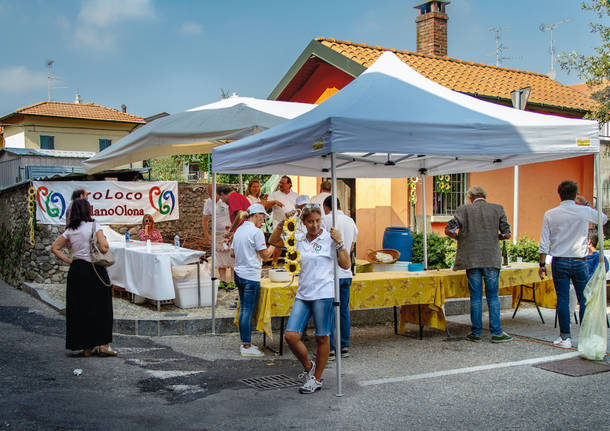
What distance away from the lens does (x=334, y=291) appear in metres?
5.29

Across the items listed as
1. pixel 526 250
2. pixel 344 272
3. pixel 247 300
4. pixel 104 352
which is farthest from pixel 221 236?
pixel 526 250

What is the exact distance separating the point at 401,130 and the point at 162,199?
8.70 metres

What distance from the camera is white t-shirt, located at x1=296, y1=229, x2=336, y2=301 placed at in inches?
204

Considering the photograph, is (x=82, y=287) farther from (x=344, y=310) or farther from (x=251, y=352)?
(x=344, y=310)

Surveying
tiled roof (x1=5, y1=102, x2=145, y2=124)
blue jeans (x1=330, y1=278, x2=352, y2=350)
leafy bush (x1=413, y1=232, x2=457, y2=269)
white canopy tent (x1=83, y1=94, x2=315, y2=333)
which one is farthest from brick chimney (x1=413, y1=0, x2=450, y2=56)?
tiled roof (x1=5, y1=102, x2=145, y2=124)

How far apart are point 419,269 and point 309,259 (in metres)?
2.94

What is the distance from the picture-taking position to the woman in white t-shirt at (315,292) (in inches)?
203

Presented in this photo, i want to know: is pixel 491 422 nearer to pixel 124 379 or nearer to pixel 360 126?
pixel 360 126

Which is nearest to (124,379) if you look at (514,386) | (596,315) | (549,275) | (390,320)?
(514,386)

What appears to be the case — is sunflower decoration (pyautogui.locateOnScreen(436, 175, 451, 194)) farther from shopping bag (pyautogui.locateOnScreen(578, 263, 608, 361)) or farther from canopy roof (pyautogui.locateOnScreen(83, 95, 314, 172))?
shopping bag (pyautogui.locateOnScreen(578, 263, 608, 361))

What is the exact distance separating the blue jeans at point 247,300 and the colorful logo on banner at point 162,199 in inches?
281

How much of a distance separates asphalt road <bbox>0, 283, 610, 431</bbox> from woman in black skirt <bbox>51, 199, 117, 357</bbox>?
0.88 ft

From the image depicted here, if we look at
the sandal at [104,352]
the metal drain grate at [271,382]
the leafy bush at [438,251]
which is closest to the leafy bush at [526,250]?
the leafy bush at [438,251]

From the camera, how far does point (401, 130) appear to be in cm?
565
